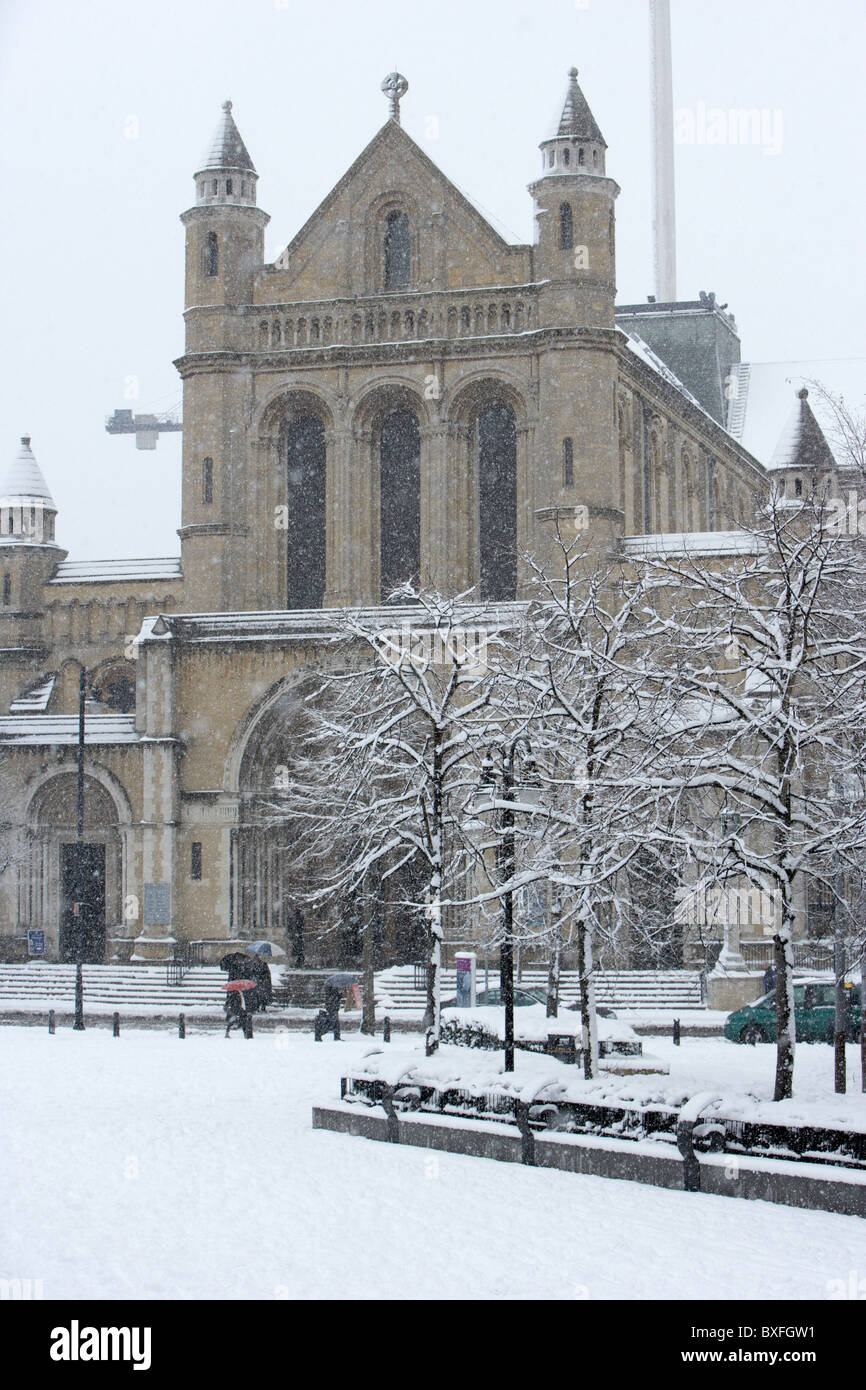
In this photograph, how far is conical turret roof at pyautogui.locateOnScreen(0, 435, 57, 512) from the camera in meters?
49.5

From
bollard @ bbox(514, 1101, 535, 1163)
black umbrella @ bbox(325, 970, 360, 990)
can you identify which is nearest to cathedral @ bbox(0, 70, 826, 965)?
black umbrella @ bbox(325, 970, 360, 990)

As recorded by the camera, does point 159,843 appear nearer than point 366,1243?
No

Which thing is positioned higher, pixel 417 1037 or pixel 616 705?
pixel 616 705

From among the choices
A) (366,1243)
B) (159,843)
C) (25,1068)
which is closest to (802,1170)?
(366,1243)

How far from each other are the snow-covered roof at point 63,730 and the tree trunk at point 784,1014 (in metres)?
27.2

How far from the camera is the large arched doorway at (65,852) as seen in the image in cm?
4416

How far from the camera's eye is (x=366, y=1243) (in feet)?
45.5

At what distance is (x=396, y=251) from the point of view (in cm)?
4569

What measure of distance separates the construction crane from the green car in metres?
93.8

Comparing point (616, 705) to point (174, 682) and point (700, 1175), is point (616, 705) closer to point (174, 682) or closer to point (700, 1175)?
point (700, 1175)

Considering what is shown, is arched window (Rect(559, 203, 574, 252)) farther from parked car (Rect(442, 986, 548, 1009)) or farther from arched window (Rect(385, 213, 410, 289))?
parked car (Rect(442, 986, 548, 1009))

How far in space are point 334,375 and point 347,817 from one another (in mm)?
17265

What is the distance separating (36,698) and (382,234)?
1437 centimetres

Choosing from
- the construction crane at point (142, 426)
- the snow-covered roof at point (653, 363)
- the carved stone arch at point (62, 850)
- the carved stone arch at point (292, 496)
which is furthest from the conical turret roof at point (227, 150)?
the construction crane at point (142, 426)
